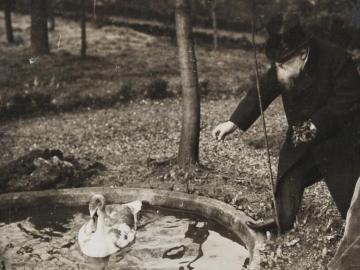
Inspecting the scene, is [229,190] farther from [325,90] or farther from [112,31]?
[112,31]

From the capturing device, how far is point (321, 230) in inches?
232

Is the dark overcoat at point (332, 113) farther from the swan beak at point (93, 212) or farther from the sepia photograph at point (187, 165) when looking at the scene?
the swan beak at point (93, 212)

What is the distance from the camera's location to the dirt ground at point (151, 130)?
6.37 m

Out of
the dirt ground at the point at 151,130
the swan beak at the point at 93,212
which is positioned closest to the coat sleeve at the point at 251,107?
the dirt ground at the point at 151,130

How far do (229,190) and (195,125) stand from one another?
1.25 m

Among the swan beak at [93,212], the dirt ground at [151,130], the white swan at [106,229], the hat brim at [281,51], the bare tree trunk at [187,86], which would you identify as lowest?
the dirt ground at [151,130]

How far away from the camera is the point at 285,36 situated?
492 cm

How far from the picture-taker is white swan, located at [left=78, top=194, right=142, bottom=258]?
6.16 metres

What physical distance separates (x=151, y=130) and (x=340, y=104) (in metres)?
7.14

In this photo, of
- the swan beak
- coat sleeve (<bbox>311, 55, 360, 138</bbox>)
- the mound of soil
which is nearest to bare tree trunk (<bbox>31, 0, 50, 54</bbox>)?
the mound of soil

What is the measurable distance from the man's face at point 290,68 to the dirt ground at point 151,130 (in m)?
1.69

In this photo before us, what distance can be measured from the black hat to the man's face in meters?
0.06

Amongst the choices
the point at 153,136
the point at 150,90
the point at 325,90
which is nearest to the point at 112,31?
the point at 150,90

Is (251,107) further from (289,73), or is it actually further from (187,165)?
(187,165)
